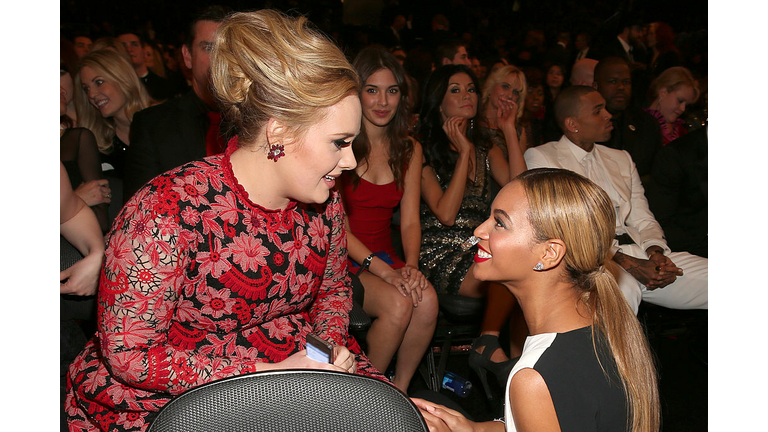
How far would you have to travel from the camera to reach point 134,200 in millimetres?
1230

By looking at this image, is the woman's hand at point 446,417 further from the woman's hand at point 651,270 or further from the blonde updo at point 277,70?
the woman's hand at point 651,270

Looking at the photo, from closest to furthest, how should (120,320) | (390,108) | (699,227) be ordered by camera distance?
(120,320) < (390,108) < (699,227)

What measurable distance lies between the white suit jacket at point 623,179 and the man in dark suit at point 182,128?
1657mm

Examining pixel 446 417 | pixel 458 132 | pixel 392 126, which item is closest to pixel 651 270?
pixel 458 132

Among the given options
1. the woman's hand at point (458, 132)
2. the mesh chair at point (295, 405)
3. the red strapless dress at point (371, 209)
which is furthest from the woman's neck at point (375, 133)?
the mesh chair at point (295, 405)

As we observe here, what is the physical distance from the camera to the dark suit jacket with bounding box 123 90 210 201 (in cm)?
242

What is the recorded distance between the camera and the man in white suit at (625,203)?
2.74 metres

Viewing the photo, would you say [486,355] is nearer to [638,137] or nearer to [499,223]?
[499,223]

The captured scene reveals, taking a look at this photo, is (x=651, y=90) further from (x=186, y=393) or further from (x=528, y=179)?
(x=186, y=393)

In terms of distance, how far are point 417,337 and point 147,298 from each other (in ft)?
4.84

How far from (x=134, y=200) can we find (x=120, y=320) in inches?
9.9

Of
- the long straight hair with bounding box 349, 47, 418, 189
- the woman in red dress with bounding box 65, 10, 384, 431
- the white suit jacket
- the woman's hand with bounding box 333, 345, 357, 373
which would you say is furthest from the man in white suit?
the woman in red dress with bounding box 65, 10, 384, 431

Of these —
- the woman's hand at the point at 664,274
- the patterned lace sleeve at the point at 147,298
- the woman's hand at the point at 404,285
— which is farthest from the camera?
the woman's hand at the point at 664,274

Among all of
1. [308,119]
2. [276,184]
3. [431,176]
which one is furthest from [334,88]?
[431,176]
